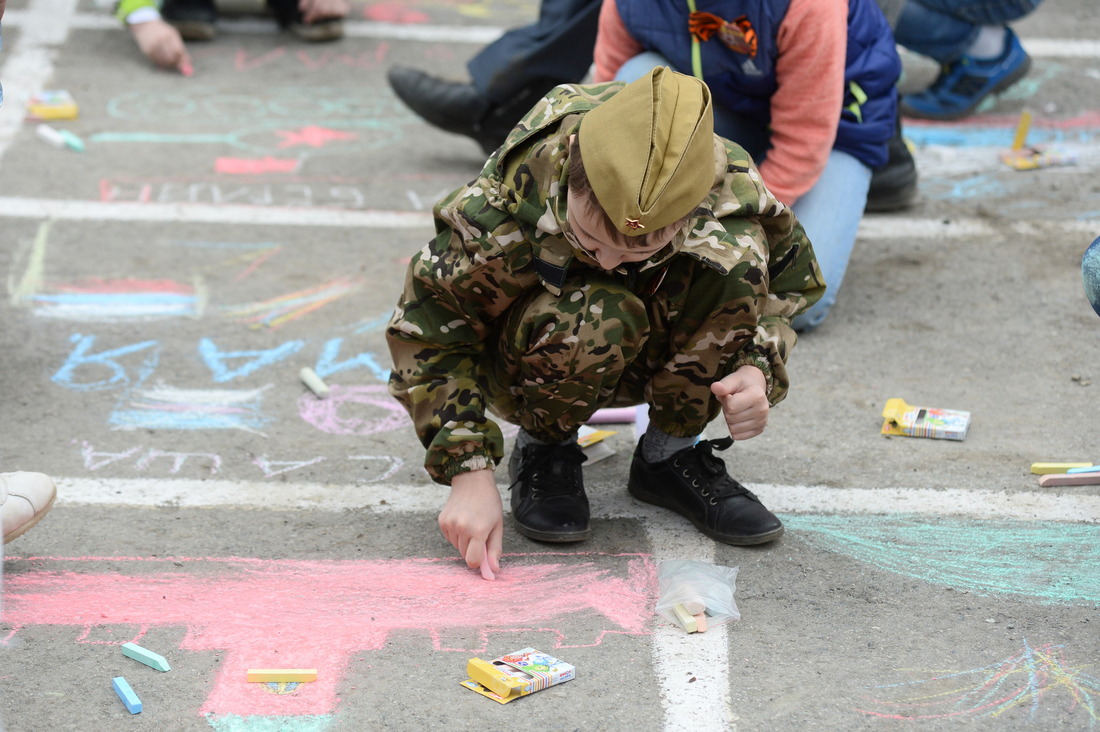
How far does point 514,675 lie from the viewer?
6.60ft

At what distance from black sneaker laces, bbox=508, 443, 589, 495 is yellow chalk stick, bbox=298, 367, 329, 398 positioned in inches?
28.4

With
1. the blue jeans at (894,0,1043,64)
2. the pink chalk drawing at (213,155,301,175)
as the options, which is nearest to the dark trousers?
the pink chalk drawing at (213,155,301,175)

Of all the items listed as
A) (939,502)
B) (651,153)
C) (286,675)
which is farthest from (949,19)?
(286,675)

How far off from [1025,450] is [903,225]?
1470mm

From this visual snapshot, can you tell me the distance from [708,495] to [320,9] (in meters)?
3.83

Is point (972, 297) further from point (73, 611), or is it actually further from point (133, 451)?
point (73, 611)

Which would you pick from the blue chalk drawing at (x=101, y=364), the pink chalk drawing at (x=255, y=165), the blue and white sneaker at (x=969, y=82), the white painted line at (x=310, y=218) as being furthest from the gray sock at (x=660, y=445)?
the blue and white sneaker at (x=969, y=82)

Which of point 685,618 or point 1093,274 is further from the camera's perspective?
point 685,618

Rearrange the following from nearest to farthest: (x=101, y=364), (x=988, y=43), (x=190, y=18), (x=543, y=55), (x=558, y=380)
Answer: (x=558, y=380), (x=101, y=364), (x=543, y=55), (x=988, y=43), (x=190, y=18)

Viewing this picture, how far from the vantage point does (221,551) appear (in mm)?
2420

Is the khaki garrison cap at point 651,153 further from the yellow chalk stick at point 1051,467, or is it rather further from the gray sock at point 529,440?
the yellow chalk stick at point 1051,467

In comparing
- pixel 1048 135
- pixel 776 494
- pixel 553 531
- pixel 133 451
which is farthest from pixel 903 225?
pixel 133 451

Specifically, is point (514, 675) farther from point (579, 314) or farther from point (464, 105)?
point (464, 105)

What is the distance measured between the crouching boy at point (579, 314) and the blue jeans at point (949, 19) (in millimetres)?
2639
